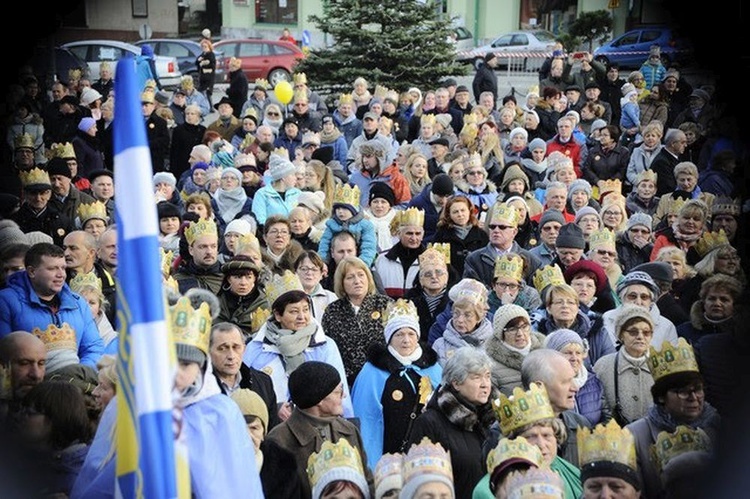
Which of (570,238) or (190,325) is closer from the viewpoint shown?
(190,325)

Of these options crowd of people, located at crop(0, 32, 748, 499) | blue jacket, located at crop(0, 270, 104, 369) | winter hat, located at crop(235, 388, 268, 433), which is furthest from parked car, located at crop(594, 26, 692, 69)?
winter hat, located at crop(235, 388, 268, 433)

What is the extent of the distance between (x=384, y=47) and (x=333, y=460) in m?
16.0

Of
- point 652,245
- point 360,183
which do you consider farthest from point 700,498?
point 360,183

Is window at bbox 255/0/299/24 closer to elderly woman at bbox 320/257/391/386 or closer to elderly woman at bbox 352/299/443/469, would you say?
elderly woman at bbox 320/257/391/386

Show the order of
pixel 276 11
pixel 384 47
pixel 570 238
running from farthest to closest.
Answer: pixel 276 11, pixel 384 47, pixel 570 238

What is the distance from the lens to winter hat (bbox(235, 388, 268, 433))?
4.72m

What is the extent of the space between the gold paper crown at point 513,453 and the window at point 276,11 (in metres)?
31.0

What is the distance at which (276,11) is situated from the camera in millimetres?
34062

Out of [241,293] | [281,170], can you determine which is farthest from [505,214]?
[281,170]

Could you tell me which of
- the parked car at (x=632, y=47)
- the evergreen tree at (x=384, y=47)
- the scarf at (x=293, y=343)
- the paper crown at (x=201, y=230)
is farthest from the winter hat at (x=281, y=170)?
the parked car at (x=632, y=47)

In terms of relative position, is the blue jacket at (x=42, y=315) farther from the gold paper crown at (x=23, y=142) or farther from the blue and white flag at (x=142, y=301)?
the gold paper crown at (x=23, y=142)

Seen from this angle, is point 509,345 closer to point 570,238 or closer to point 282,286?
point 282,286

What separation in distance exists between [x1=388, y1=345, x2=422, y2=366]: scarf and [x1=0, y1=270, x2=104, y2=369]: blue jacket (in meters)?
1.74

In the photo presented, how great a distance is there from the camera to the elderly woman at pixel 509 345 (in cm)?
564
